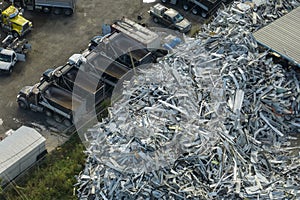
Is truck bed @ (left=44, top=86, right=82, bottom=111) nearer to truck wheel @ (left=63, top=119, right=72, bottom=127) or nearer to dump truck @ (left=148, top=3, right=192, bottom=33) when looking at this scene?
truck wheel @ (left=63, top=119, right=72, bottom=127)

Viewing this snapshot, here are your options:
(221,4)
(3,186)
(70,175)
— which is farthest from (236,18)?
(3,186)

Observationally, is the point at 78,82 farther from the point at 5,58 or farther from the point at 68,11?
the point at 68,11

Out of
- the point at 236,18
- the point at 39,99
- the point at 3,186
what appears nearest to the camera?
the point at 3,186

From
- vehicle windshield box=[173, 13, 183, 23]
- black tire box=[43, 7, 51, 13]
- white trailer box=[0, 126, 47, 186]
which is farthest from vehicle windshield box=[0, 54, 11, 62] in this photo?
vehicle windshield box=[173, 13, 183, 23]

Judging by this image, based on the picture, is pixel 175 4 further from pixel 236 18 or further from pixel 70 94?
pixel 70 94

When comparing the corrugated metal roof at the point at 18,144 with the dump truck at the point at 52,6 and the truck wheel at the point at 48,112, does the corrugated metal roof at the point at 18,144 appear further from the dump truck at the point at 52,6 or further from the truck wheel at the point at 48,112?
the dump truck at the point at 52,6
